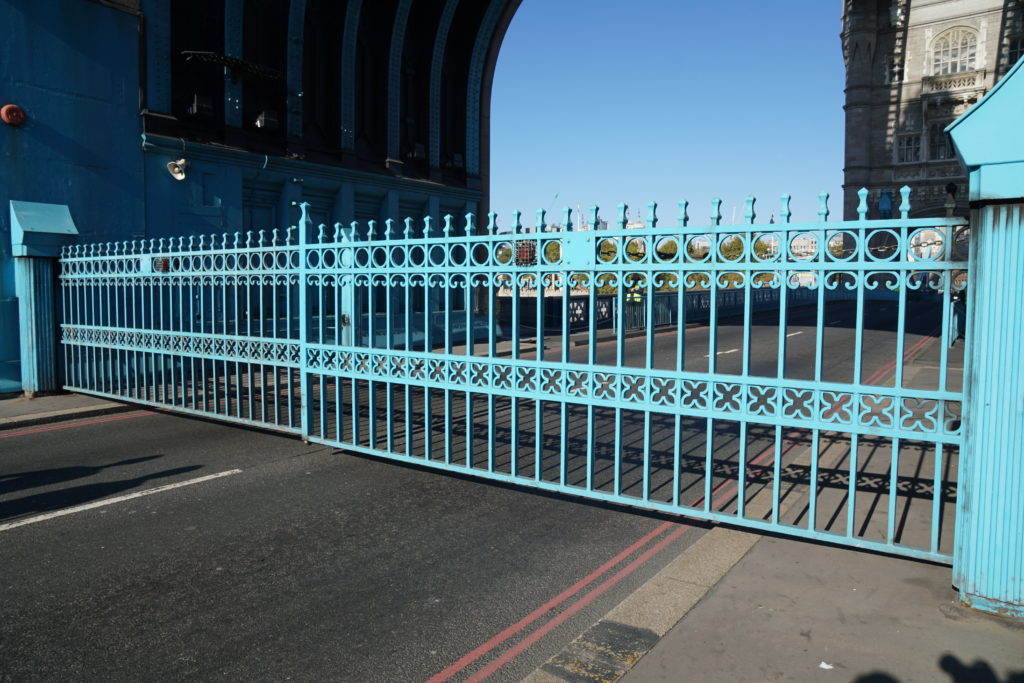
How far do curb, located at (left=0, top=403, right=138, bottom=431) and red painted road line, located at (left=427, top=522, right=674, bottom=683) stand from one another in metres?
8.65

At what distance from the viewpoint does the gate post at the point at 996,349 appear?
3.79 meters

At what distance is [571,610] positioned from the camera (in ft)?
13.9

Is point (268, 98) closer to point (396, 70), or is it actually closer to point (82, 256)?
point (396, 70)

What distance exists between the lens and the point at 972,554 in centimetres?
395

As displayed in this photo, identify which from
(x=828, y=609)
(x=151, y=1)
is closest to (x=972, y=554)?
(x=828, y=609)

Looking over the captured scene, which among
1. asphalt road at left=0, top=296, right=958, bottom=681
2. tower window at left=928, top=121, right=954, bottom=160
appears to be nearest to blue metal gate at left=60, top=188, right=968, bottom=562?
asphalt road at left=0, top=296, right=958, bottom=681

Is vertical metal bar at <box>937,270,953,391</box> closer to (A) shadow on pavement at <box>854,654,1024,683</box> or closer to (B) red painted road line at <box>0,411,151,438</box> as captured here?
(A) shadow on pavement at <box>854,654,1024,683</box>

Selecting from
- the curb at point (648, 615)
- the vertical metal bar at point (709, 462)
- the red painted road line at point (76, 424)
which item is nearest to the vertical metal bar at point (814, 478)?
the curb at point (648, 615)

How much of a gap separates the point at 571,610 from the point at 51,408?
9584 mm

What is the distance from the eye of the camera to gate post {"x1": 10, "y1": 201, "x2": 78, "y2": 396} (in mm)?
11398

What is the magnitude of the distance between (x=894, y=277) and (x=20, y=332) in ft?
41.8

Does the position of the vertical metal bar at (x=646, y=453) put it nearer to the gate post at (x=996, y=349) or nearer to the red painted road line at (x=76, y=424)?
the gate post at (x=996, y=349)

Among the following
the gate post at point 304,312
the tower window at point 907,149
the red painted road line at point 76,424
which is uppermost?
the tower window at point 907,149

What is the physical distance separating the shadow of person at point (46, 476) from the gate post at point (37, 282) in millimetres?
5179
